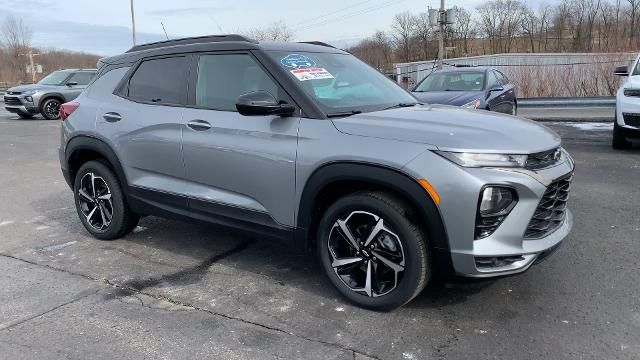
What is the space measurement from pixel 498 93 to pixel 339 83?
771 cm

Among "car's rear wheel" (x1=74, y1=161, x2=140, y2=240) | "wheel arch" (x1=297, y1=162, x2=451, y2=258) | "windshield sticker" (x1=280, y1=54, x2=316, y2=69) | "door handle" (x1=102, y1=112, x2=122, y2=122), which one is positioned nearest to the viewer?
"wheel arch" (x1=297, y1=162, x2=451, y2=258)

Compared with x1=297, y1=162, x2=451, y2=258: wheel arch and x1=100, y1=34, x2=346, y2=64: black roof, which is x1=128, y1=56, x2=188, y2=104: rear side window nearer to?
x1=100, y1=34, x2=346, y2=64: black roof

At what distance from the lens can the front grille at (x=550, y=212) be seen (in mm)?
3090

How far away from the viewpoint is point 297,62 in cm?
392

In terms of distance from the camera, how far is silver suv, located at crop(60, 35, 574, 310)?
9.80ft

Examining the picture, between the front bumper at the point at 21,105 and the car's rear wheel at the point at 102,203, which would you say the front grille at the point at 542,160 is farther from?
the front bumper at the point at 21,105

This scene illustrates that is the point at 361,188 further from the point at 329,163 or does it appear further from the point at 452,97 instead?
the point at 452,97

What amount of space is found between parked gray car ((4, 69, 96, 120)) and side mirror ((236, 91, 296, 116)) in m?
16.3

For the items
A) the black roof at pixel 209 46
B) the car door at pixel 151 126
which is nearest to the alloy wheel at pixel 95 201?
the car door at pixel 151 126

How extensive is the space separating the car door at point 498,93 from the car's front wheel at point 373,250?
7446 mm

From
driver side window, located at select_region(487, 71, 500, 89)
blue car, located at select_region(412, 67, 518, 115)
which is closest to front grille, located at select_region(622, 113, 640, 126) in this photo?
blue car, located at select_region(412, 67, 518, 115)

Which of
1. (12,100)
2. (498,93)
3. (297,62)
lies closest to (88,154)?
(297,62)

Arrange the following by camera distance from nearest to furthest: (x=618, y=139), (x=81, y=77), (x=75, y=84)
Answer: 1. (x=618, y=139)
2. (x=75, y=84)
3. (x=81, y=77)

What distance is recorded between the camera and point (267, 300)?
3641 mm
